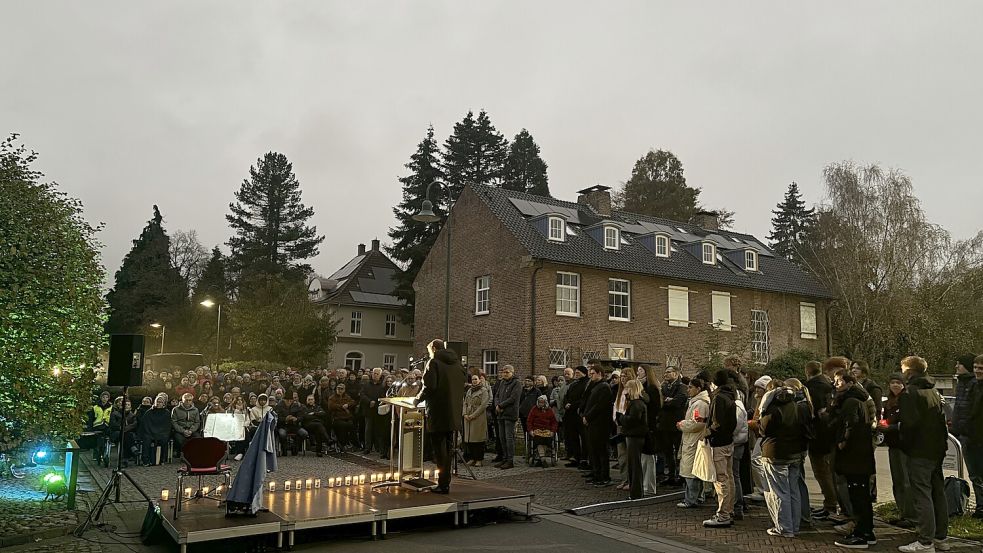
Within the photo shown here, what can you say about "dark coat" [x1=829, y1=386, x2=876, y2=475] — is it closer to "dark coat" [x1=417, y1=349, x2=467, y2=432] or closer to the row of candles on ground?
"dark coat" [x1=417, y1=349, x2=467, y2=432]

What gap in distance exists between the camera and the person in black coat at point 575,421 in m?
13.2

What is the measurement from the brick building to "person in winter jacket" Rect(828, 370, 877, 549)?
15573 mm

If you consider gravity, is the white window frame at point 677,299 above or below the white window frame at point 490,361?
above

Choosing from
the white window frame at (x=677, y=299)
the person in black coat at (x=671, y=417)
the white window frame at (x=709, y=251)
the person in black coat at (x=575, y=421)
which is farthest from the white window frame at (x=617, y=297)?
the person in black coat at (x=671, y=417)

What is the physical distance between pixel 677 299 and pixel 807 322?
9166 millimetres

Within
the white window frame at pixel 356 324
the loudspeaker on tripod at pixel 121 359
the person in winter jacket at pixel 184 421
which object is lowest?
the person in winter jacket at pixel 184 421

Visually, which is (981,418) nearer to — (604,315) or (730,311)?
(604,315)

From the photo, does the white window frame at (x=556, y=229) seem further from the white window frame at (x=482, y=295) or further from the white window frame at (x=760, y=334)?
the white window frame at (x=760, y=334)

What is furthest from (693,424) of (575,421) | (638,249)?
(638,249)

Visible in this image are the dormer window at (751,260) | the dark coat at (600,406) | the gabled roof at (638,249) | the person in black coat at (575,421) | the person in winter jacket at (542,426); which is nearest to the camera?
the dark coat at (600,406)

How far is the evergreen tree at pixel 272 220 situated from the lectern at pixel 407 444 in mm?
40571

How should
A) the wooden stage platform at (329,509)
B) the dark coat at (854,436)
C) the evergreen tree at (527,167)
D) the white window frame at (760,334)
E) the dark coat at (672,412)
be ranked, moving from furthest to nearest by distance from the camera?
1. the evergreen tree at (527,167)
2. the white window frame at (760,334)
3. the dark coat at (672,412)
4. the dark coat at (854,436)
5. the wooden stage platform at (329,509)

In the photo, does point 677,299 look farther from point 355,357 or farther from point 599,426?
point 355,357

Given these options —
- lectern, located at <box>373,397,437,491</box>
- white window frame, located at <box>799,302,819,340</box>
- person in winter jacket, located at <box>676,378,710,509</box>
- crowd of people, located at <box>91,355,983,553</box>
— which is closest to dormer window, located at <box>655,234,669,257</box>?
white window frame, located at <box>799,302,819,340</box>
